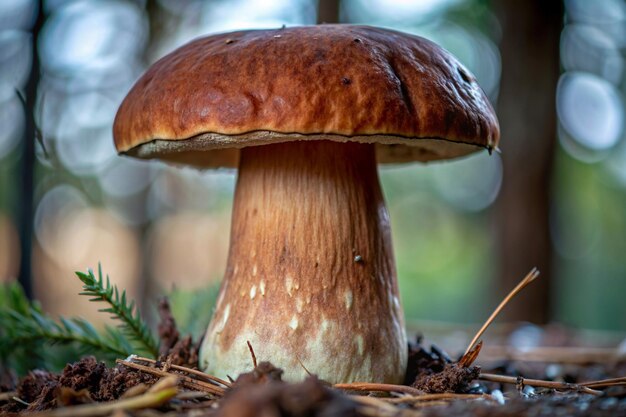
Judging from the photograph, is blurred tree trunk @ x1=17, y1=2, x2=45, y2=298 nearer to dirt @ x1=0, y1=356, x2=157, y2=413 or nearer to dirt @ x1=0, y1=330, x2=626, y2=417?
dirt @ x1=0, y1=330, x2=626, y2=417

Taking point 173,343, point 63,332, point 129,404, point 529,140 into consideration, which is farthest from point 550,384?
point 529,140

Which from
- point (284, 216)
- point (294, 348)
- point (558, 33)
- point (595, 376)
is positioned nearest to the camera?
point (294, 348)

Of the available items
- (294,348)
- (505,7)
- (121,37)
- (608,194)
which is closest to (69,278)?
(121,37)

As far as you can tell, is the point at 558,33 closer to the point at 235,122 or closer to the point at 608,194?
the point at 235,122

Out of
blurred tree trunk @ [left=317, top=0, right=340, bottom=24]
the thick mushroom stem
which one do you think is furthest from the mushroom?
blurred tree trunk @ [left=317, top=0, right=340, bottom=24]

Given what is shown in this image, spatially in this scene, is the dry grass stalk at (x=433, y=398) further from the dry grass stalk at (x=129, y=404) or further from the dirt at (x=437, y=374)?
the dry grass stalk at (x=129, y=404)

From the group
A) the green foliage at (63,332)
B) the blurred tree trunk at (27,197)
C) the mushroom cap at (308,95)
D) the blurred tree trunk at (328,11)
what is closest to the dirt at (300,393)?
the green foliage at (63,332)
